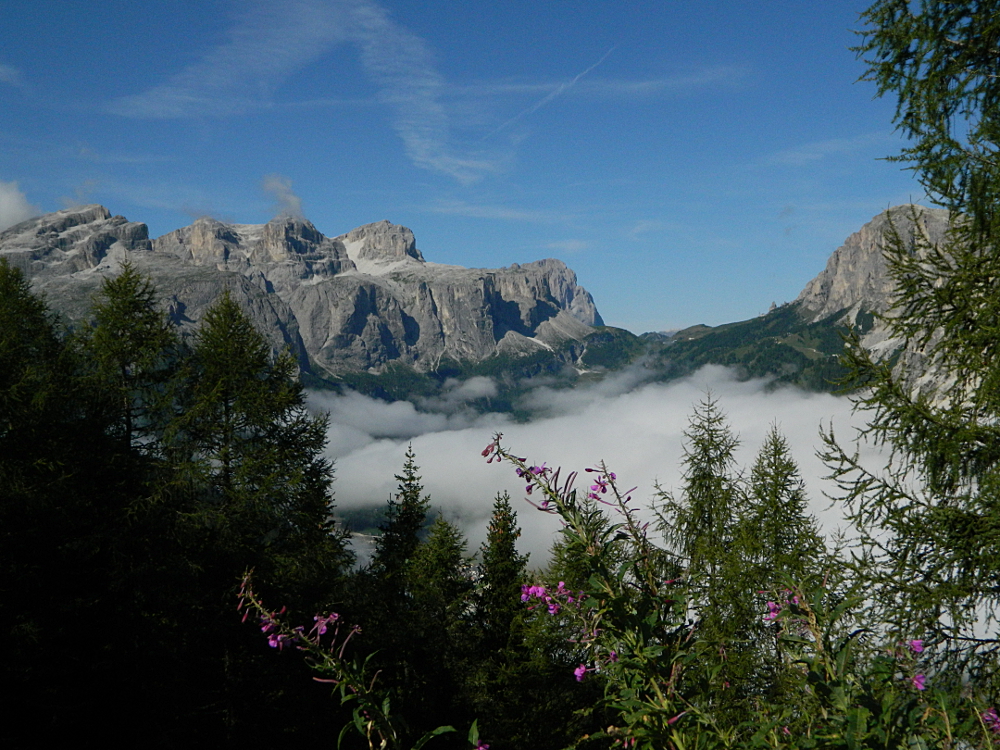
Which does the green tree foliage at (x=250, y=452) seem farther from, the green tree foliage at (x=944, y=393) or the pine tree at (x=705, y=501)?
the green tree foliage at (x=944, y=393)

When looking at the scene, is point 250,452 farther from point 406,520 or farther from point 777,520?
point 406,520

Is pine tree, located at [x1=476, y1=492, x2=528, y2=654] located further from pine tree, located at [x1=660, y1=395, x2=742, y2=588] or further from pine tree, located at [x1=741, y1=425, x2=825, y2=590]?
pine tree, located at [x1=741, y1=425, x2=825, y2=590]

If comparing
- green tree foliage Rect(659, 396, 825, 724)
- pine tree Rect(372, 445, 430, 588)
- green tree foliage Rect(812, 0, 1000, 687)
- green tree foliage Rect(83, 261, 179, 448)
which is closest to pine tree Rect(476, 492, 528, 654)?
pine tree Rect(372, 445, 430, 588)

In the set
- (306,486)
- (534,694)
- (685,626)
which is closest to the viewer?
(685,626)

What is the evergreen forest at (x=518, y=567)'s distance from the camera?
3.09m

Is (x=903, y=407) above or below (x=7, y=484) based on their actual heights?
above

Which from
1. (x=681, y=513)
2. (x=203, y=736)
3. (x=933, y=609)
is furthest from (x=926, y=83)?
(x=203, y=736)

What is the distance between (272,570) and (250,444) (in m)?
3.65

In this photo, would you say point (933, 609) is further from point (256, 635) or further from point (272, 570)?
point (272, 570)

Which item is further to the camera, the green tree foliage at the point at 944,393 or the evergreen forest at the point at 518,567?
the green tree foliage at the point at 944,393

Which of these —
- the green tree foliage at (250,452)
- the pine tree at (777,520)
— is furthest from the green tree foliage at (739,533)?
the green tree foliage at (250,452)

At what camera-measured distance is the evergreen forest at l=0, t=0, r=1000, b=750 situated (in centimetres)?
309

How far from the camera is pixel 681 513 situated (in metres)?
19.3

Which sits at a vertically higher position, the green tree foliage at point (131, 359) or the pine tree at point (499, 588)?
the green tree foliage at point (131, 359)
